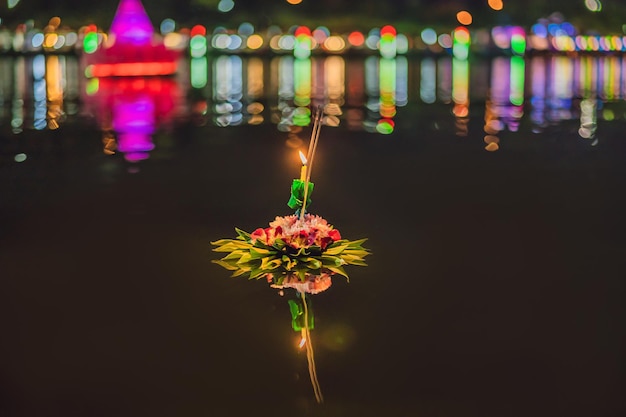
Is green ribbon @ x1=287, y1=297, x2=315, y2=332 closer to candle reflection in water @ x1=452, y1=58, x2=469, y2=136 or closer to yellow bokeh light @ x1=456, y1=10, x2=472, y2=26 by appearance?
candle reflection in water @ x1=452, y1=58, x2=469, y2=136

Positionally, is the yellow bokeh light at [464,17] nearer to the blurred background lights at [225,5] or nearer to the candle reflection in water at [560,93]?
the blurred background lights at [225,5]

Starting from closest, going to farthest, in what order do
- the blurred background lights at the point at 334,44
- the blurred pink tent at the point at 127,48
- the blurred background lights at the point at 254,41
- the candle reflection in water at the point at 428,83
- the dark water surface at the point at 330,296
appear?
1. the dark water surface at the point at 330,296
2. the candle reflection in water at the point at 428,83
3. the blurred pink tent at the point at 127,48
4. the blurred background lights at the point at 334,44
5. the blurred background lights at the point at 254,41

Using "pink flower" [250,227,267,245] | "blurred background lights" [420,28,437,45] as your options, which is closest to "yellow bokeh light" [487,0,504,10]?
"blurred background lights" [420,28,437,45]

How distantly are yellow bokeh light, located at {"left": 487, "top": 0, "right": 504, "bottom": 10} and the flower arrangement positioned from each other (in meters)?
46.4

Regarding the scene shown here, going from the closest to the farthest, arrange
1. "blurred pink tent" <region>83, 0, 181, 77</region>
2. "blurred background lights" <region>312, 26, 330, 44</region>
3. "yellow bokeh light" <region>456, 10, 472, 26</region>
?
1. "blurred pink tent" <region>83, 0, 181, 77</region>
2. "blurred background lights" <region>312, 26, 330, 44</region>
3. "yellow bokeh light" <region>456, 10, 472, 26</region>

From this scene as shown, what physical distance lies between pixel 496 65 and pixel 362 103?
1556 centimetres

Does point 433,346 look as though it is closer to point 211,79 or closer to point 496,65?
point 211,79

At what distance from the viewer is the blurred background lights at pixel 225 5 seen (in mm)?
49562

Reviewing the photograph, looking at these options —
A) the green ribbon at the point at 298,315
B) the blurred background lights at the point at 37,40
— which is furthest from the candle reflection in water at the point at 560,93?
the blurred background lights at the point at 37,40

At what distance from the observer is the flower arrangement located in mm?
5137

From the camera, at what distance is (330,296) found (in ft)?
15.5

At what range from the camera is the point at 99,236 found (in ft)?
19.9

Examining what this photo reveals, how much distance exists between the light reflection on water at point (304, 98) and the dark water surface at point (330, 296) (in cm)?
250

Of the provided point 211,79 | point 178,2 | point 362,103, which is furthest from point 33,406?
point 178,2
